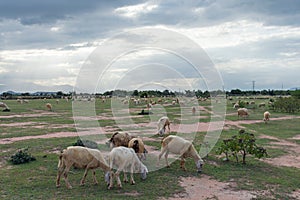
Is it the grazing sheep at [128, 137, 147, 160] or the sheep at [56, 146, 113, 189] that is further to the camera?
the grazing sheep at [128, 137, 147, 160]

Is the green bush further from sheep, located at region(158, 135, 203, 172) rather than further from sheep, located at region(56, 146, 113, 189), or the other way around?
sheep, located at region(158, 135, 203, 172)

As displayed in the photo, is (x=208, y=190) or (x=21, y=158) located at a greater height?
(x=21, y=158)

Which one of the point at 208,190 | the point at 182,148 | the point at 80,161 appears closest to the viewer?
the point at 80,161

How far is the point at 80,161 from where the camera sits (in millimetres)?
9594

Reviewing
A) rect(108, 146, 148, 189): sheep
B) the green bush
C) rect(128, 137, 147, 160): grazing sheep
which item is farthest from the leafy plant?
the green bush

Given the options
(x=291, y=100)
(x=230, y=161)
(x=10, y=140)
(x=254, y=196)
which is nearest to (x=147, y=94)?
(x=291, y=100)

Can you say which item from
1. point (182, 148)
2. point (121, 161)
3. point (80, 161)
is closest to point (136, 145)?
point (182, 148)

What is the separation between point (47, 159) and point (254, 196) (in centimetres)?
831

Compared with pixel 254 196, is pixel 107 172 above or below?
above

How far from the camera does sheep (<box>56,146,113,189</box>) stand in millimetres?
9422

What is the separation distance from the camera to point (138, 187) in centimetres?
973

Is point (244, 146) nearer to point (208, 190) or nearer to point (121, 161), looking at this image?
point (208, 190)

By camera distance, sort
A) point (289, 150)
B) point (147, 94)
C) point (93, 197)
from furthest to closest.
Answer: point (147, 94)
point (289, 150)
point (93, 197)

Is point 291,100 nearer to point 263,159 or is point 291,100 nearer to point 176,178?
point 263,159
